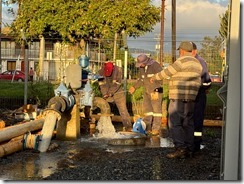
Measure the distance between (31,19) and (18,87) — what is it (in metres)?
10.3

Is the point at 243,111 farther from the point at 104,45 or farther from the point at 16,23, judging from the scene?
the point at 16,23

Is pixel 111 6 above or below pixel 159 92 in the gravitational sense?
above

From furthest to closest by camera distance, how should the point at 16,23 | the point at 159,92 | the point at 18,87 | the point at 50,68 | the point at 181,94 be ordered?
the point at 16,23 < the point at 18,87 < the point at 50,68 < the point at 159,92 < the point at 181,94

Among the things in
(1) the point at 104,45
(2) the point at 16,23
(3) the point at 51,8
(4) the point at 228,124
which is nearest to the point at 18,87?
(1) the point at 104,45

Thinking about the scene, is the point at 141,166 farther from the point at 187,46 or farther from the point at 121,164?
the point at 187,46

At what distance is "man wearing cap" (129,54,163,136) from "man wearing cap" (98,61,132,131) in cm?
42

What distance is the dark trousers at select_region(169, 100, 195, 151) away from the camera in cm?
787

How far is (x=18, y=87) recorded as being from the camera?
20.8 metres

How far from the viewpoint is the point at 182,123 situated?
8.00 meters

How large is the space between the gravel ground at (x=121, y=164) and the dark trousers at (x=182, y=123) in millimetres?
279

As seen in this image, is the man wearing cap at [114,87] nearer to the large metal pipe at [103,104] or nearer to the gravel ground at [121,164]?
the large metal pipe at [103,104]

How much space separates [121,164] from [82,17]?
24.4m

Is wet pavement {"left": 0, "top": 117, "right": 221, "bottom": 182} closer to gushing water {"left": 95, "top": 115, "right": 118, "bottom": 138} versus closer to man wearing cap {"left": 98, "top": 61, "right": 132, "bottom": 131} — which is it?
gushing water {"left": 95, "top": 115, "right": 118, "bottom": 138}

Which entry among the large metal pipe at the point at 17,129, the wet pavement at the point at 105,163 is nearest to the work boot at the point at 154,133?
the wet pavement at the point at 105,163
